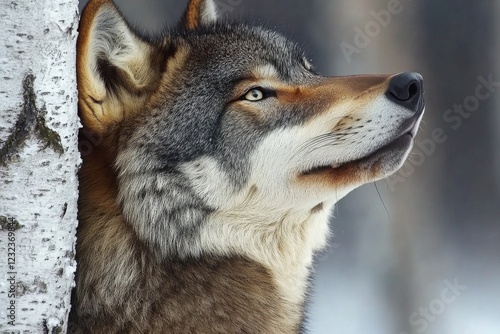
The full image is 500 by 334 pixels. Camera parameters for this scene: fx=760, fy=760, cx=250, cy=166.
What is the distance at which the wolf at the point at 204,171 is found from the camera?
243 centimetres

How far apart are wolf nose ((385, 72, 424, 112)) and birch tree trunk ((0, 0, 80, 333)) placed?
1.03 m

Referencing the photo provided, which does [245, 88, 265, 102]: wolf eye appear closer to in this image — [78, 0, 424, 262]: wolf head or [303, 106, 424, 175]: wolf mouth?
[78, 0, 424, 262]: wolf head

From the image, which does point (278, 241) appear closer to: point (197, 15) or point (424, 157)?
point (197, 15)

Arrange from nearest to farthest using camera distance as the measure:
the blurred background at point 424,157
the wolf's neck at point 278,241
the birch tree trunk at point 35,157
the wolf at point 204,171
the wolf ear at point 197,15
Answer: the birch tree trunk at point 35,157, the wolf at point 204,171, the wolf's neck at point 278,241, the wolf ear at point 197,15, the blurred background at point 424,157

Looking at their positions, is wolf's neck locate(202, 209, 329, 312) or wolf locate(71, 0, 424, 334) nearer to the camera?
wolf locate(71, 0, 424, 334)

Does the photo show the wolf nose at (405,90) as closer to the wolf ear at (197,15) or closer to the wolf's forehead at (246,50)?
the wolf's forehead at (246,50)

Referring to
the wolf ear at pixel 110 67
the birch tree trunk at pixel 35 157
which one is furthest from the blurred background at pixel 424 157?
the birch tree trunk at pixel 35 157

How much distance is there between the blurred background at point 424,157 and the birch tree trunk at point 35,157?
5.08 metres

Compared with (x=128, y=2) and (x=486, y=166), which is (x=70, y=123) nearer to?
(x=128, y=2)

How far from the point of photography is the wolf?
2.43m

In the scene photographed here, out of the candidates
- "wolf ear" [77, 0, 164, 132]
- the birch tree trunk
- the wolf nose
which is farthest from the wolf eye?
the birch tree trunk

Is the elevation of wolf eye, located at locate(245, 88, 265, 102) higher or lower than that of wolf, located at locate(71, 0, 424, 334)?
higher

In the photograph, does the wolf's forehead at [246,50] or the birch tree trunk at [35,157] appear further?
the wolf's forehead at [246,50]

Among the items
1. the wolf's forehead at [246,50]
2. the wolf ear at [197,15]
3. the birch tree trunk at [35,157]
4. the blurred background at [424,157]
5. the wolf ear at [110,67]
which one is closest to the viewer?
the birch tree trunk at [35,157]
